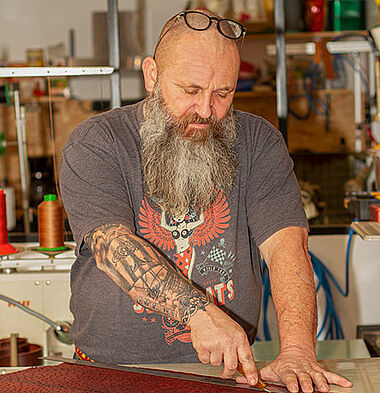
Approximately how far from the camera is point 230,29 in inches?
55.3

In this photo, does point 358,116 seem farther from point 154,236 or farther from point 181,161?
point 154,236

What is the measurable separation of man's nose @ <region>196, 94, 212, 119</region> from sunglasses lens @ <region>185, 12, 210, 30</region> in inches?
5.9

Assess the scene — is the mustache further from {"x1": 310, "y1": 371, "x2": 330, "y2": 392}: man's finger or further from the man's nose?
{"x1": 310, "y1": 371, "x2": 330, "y2": 392}: man's finger

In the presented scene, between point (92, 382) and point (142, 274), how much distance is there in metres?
0.22

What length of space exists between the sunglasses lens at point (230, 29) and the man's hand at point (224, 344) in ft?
2.06

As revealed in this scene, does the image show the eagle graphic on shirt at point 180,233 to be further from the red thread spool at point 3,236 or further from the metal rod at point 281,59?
the metal rod at point 281,59

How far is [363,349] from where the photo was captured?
2.06 meters

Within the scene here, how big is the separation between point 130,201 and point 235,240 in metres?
0.25

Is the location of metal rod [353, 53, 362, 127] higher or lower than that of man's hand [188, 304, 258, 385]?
higher

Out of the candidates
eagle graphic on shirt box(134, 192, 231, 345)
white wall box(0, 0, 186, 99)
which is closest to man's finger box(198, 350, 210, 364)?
eagle graphic on shirt box(134, 192, 231, 345)

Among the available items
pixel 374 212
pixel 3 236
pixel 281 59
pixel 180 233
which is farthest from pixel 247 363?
pixel 281 59

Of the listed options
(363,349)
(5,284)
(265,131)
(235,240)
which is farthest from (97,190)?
(363,349)

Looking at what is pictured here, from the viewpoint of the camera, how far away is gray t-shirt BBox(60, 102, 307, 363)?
1.38m

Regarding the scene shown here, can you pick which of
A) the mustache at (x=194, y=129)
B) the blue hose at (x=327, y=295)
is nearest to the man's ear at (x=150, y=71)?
the mustache at (x=194, y=129)
